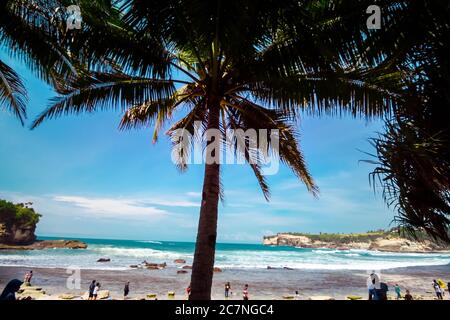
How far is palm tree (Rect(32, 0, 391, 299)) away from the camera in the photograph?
396 centimetres

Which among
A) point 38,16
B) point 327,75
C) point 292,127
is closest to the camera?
point 327,75

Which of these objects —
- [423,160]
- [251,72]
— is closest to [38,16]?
[251,72]

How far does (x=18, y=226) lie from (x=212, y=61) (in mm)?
62031

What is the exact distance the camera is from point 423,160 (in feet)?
11.6

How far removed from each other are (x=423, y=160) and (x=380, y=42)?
1532 millimetres

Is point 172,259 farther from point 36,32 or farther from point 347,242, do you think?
point 347,242

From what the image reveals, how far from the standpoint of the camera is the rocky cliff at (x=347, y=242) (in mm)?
89688

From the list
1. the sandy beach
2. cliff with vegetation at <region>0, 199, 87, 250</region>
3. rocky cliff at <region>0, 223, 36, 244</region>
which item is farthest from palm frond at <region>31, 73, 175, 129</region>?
rocky cliff at <region>0, 223, 36, 244</region>

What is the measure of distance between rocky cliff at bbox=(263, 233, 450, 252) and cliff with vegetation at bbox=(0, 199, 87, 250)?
79.2m

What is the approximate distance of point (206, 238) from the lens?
4672mm

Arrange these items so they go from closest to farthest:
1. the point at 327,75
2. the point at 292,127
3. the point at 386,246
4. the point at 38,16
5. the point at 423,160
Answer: the point at 423,160
the point at 327,75
the point at 38,16
the point at 292,127
the point at 386,246

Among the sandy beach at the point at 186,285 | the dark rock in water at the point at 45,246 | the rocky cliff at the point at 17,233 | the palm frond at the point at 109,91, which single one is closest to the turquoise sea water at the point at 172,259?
the dark rock in water at the point at 45,246
